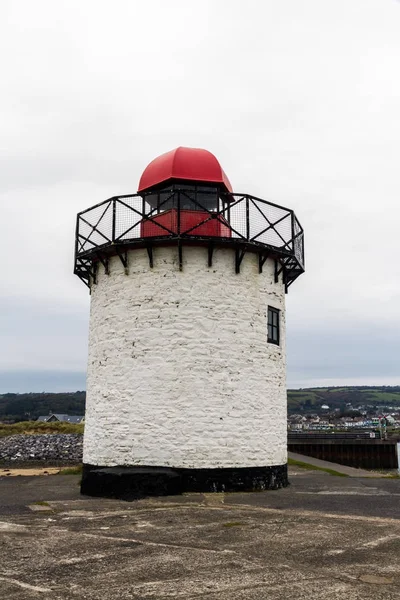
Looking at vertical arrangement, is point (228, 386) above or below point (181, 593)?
above

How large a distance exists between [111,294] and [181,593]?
9.91 m

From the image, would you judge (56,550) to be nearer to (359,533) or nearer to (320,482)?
(359,533)

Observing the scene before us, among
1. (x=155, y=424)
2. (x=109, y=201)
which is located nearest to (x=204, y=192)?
(x=109, y=201)

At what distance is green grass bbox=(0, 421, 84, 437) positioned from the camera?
37.4 m

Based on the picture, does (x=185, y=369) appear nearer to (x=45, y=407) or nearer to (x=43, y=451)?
(x=43, y=451)

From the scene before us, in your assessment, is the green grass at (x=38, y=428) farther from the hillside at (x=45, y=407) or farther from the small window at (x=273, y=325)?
the hillside at (x=45, y=407)

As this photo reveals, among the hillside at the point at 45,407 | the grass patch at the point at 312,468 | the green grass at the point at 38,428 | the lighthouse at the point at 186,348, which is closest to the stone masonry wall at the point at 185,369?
the lighthouse at the point at 186,348

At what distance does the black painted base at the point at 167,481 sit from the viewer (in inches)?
490

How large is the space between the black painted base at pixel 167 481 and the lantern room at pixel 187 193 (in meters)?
5.83

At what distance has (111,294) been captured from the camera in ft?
47.6

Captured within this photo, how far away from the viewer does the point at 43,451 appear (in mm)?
25750

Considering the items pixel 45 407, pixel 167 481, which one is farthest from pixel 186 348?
pixel 45 407

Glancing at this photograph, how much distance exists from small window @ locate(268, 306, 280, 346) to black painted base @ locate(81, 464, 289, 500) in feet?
10.8

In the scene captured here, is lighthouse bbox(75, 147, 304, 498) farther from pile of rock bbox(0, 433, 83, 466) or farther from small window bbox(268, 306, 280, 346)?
pile of rock bbox(0, 433, 83, 466)
